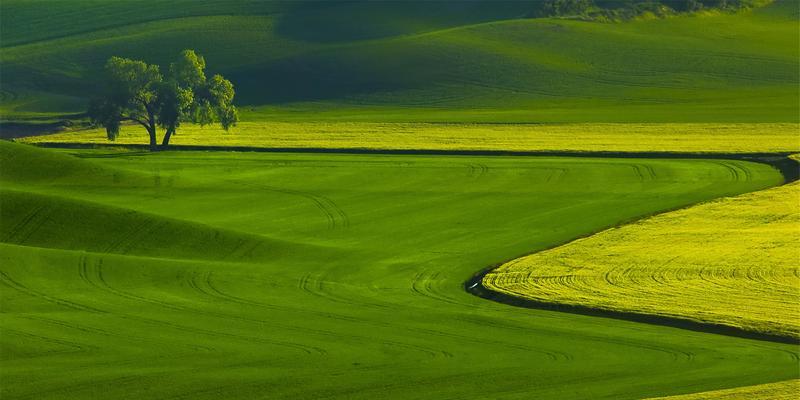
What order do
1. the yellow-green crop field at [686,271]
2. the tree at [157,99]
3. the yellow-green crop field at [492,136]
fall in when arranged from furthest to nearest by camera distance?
the tree at [157,99] → the yellow-green crop field at [492,136] → the yellow-green crop field at [686,271]

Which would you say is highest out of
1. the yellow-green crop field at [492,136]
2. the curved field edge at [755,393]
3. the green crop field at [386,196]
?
the curved field edge at [755,393]

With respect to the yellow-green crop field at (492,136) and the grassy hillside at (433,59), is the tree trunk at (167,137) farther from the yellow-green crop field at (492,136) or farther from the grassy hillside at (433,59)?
the grassy hillside at (433,59)

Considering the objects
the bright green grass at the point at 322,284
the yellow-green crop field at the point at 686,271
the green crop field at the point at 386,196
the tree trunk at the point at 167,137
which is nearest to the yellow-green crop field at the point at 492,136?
the green crop field at the point at 386,196

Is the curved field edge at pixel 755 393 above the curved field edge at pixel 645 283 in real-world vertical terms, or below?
above

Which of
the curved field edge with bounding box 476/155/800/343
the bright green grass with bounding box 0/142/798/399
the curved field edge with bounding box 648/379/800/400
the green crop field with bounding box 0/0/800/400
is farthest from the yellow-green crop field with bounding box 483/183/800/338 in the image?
the curved field edge with bounding box 648/379/800/400

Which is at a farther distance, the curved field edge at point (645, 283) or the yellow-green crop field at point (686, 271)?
the yellow-green crop field at point (686, 271)

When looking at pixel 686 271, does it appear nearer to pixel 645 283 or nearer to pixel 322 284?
pixel 645 283
